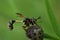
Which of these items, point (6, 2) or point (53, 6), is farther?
point (6, 2)

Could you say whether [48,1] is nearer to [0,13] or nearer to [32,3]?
[32,3]

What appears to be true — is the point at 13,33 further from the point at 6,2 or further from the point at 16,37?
the point at 6,2

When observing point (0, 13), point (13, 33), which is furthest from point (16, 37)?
point (0, 13)

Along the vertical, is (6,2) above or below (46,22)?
above

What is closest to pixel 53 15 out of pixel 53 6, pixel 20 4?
pixel 53 6

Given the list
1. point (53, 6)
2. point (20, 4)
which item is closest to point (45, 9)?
point (53, 6)

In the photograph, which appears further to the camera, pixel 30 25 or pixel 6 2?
pixel 6 2

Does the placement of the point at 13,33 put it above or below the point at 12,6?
below
